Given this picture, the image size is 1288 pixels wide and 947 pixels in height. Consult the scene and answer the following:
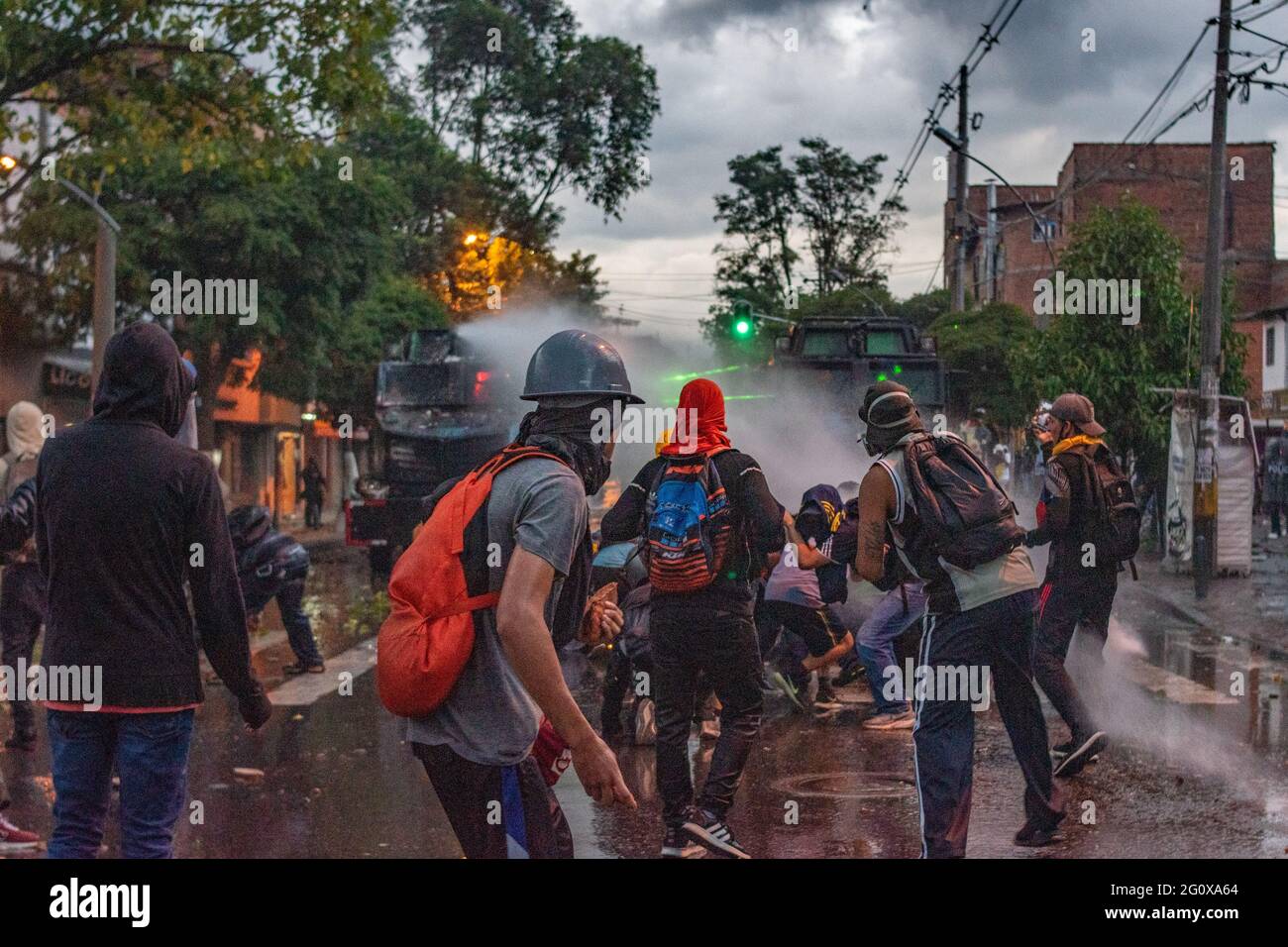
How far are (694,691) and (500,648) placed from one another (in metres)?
2.77

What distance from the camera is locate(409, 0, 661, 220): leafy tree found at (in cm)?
4669

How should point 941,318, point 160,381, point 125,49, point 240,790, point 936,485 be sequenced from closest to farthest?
point 160,381
point 936,485
point 240,790
point 125,49
point 941,318

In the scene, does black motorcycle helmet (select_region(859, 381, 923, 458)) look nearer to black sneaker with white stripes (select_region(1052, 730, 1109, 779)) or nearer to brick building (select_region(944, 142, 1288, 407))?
black sneaker with white stripes (select_region(1052, 730, 1109, 779))

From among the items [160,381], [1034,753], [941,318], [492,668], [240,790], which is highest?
[941,318]

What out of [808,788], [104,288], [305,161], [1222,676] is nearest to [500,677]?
[808,788]

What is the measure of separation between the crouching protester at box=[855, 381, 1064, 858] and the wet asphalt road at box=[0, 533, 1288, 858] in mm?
1001

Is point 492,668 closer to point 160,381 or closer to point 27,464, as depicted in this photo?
point 160,381

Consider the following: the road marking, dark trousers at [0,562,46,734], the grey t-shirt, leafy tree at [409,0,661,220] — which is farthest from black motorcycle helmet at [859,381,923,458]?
leafy tree at [409,0,661,220]

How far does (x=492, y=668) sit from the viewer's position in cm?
367

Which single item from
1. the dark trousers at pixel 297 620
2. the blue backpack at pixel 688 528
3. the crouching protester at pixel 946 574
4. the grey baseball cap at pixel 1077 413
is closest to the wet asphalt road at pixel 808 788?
the dark trousers at pixel 297 620

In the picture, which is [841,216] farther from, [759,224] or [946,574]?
[946,574]

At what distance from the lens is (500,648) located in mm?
→ 3668
